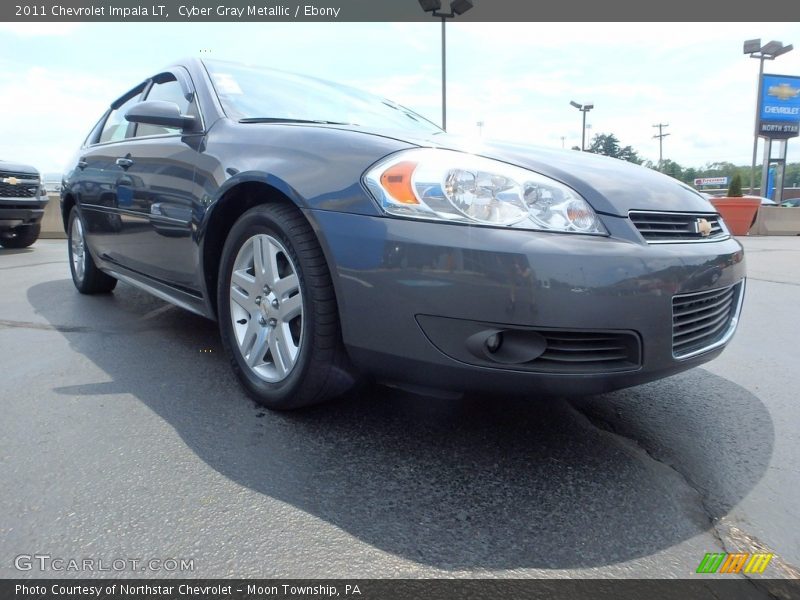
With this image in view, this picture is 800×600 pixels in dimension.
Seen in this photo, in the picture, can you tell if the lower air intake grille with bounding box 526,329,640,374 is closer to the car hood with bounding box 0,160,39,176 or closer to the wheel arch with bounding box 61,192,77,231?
the wheel arch with bounding box 61,192,77,231

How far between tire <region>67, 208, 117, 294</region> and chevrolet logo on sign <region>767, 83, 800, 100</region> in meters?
35.2

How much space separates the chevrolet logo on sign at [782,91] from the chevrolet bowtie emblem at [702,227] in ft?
116

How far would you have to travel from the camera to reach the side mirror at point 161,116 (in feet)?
8.89

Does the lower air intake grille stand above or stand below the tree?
below

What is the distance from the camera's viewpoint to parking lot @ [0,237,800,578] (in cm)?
148

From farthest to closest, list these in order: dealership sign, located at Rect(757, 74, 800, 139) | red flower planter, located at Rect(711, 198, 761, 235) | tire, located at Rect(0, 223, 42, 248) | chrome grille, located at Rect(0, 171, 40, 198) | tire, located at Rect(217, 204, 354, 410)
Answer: dealership sign, located at Rect(757, 74, 800, 139) → red flower planter, located at Rect(711, 198, 761, 235) → tire, located at Rect(0, 223, 42, 248) → chrome grille, located at Rect(0, 171, 40, 198) → tire, located at Rect(217, 204, 354, 410)

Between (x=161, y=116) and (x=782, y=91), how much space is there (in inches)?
1444

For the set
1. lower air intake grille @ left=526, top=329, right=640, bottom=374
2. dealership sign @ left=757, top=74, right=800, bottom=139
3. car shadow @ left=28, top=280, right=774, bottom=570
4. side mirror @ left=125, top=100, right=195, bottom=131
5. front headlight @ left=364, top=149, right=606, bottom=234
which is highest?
dealership sign @ left=757, top=74, right=800, bottom=139

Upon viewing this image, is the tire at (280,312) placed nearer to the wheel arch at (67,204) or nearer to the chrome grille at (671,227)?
the chrome grille at (671,227)

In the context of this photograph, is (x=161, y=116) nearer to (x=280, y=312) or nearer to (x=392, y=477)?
(x=280, y=312)

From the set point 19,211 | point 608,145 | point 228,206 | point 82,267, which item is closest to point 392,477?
point 228,206

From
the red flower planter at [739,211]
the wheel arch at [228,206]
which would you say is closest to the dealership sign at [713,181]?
the red flower planter at [739,211]

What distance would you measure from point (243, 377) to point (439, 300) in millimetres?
1037

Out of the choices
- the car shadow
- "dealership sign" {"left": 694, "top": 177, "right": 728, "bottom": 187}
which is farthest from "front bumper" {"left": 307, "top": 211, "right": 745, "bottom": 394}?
"dealership sign" {"left": 694, "top": 177, "right": 728, "bottom": 187}
